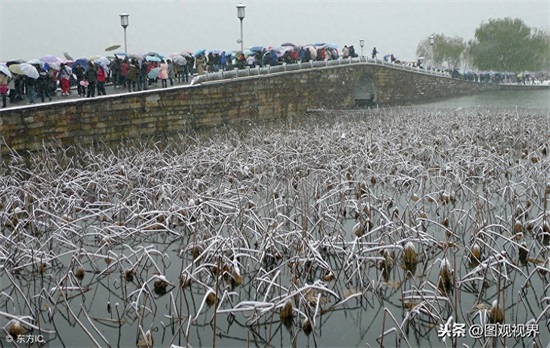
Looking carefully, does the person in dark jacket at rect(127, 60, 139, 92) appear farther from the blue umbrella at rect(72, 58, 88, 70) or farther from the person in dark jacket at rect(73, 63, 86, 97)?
the person in dark jacket at rect(73, 63, 86, 97)

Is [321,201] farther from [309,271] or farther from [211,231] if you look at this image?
[309,271]

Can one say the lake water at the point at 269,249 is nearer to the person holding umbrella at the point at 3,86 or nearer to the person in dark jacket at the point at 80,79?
the person holding umbrella at the point at 3,86

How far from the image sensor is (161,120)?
20.1 m

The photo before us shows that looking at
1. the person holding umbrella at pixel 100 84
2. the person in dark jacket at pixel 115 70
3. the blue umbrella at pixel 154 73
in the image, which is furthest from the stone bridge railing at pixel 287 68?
the person holding umbrella at pixel 100 84

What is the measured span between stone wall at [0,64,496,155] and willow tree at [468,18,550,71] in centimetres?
2521

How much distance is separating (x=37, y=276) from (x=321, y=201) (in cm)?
308

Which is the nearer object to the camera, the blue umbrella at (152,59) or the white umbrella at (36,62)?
the white umbrella at (36,62)

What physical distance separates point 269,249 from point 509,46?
5735 centimetres

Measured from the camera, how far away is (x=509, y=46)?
59.7 metres

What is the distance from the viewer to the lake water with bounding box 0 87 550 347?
578 centimetres

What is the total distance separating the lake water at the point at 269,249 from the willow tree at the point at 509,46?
50.4m

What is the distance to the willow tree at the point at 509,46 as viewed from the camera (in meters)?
59.1

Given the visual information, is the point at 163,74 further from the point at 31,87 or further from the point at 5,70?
the point at 5,70

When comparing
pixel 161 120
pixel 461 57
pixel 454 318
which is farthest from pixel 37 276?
pixel 461 57
